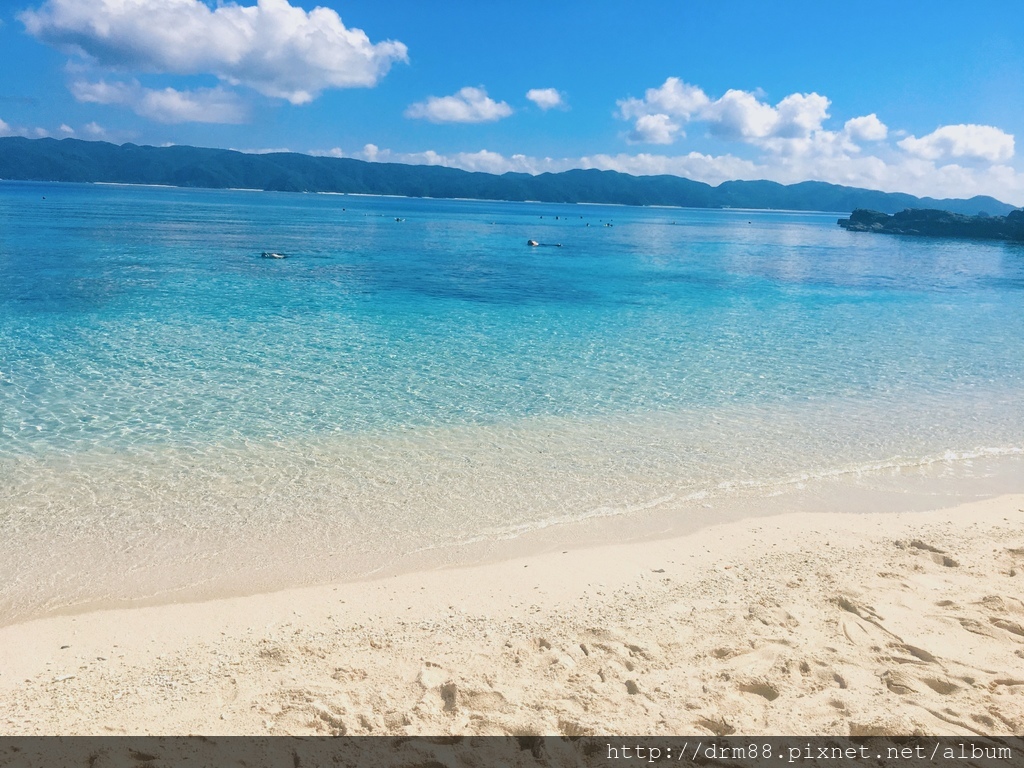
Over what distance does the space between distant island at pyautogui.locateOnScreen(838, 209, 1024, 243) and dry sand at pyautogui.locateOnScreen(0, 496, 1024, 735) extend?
128619mm

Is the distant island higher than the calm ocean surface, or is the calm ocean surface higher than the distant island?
the distant island

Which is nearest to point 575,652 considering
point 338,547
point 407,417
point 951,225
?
point 338,547

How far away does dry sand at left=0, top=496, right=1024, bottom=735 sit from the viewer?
5.00 metres

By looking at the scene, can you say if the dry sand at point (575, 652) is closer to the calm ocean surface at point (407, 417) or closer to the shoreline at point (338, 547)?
the shoreline at point (338, 547)

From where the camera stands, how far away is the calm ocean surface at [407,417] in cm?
830

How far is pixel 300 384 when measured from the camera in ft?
47.2

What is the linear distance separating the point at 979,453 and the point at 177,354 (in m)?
17.7

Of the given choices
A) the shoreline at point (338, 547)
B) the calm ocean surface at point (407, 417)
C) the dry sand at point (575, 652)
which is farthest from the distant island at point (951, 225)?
the dry sand at point (575, 652)

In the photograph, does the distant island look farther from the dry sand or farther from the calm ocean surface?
the dry sand

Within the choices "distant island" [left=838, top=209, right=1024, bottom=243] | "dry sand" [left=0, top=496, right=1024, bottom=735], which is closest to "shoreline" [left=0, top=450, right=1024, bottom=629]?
"dry sand" [left=0, top=496, right=1024, bottom=735]

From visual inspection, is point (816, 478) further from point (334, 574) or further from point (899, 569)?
point (334, 574)

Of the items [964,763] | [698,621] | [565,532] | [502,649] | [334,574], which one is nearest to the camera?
[964,763]

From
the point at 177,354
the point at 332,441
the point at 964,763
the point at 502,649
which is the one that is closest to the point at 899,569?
the point at 964,763

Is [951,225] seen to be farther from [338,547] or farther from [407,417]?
[338,547]
